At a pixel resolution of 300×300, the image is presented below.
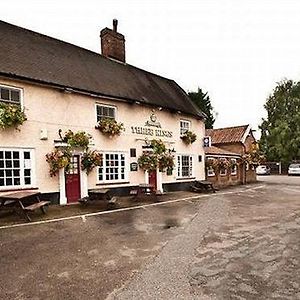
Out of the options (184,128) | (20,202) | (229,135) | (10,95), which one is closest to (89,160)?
(10,95)

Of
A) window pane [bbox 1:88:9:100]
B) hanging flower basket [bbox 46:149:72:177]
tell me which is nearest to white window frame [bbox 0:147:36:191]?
hanging flower basket [bbox 46:149:72:177]

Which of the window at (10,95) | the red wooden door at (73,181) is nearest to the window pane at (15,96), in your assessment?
the window at (10,95)

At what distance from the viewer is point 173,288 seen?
16.4 ft

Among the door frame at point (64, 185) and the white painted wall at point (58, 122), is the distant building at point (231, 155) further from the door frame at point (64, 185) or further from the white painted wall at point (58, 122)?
the door frame at point (64, 185)

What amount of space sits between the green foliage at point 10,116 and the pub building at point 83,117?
84 mm

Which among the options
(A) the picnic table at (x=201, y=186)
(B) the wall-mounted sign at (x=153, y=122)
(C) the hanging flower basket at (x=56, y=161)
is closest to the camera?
(C) the hanging flower basket at (x=56, y=161)

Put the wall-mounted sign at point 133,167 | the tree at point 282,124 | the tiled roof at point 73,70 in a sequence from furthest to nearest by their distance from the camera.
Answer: the tree at point 282,124 < the wall-mounted sign at point 133,167 < the tiled roof at point 73,70

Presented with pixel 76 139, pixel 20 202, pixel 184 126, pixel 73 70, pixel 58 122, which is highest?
pixel 73 70

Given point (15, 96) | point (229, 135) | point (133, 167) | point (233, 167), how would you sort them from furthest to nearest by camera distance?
1. point (229, 135)
2. point (233, 167)
3. point (133, 167)
4. point (15, 96)

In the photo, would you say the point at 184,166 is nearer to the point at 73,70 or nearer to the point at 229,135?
the point at 73,70

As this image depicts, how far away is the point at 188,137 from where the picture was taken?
67.3ft

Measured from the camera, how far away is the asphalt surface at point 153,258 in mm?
4941

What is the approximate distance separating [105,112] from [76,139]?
297 cm

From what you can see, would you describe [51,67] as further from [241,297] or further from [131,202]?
[241,297]
